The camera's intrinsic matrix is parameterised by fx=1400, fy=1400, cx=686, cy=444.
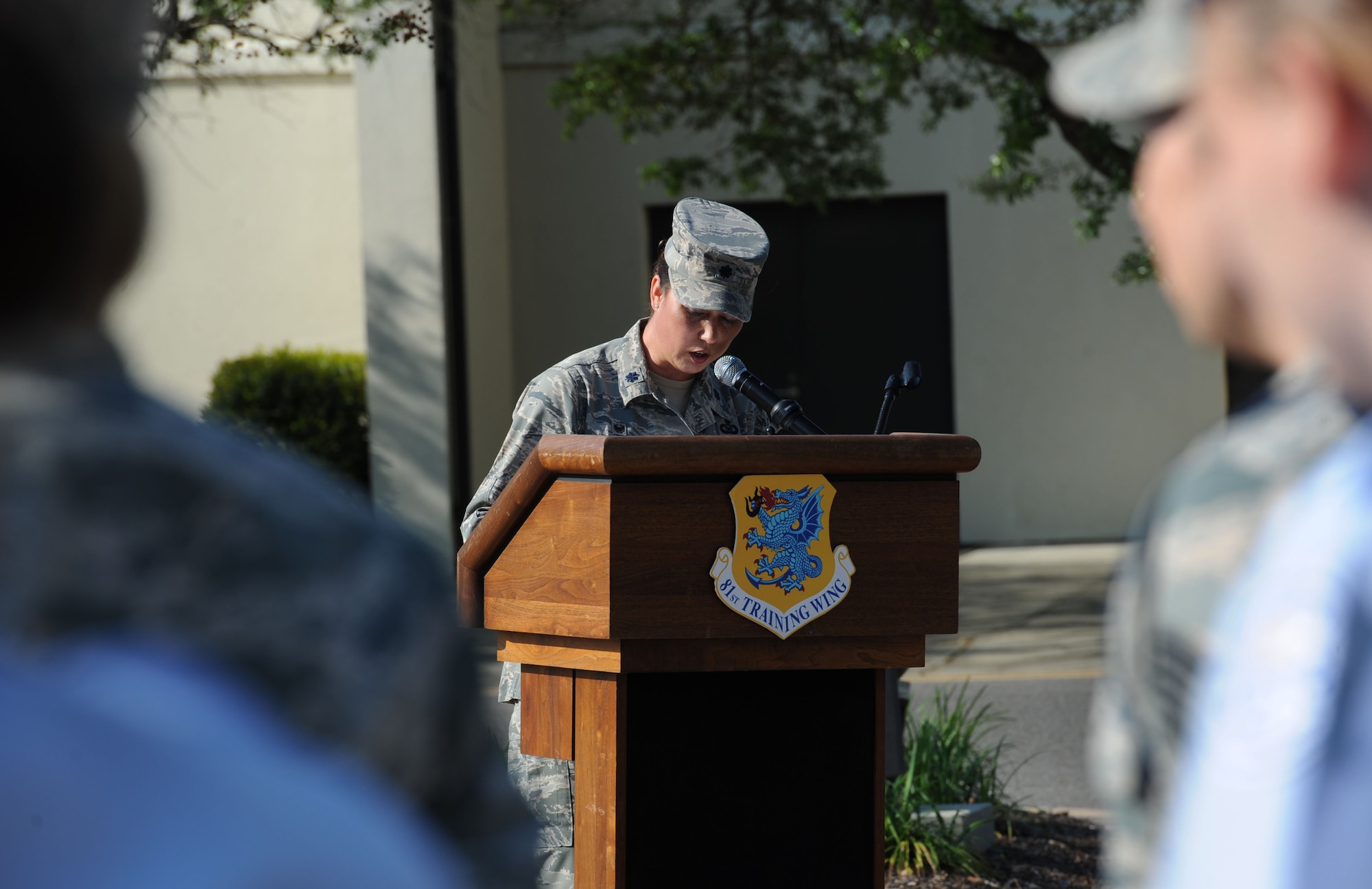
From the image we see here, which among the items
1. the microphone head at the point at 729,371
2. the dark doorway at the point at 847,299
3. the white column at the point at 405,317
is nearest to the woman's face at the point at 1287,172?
the microphone head at the point at 729,371

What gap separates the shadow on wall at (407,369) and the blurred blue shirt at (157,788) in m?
11.0

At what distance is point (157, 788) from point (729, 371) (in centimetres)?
304

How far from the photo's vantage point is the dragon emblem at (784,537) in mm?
2795

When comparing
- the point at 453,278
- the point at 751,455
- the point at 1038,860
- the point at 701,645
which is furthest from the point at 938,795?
the point at 453,278

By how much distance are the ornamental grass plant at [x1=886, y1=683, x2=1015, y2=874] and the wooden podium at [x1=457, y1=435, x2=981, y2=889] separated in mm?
1890

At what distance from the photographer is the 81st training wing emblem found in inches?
110

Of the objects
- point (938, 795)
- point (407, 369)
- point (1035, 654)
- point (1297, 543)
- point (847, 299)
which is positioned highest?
point (847, 299)

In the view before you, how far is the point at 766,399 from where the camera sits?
3555 millimetres

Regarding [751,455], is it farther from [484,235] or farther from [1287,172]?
[484,235]

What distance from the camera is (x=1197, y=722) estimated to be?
0.81m

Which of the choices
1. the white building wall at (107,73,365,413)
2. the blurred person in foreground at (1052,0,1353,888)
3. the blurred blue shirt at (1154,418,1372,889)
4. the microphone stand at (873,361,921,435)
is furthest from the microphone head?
the white building wall at (107,73,365,413)

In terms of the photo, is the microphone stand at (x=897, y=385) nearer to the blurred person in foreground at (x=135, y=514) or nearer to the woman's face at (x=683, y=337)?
the woman's face at (x=683, y=337)

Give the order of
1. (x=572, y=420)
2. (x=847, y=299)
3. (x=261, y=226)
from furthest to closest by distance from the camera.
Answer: (x=847, y=299)
(x=261, y=226)
(x=572, y=420)

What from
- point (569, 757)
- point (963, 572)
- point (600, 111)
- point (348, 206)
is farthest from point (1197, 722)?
point (348, 206)
